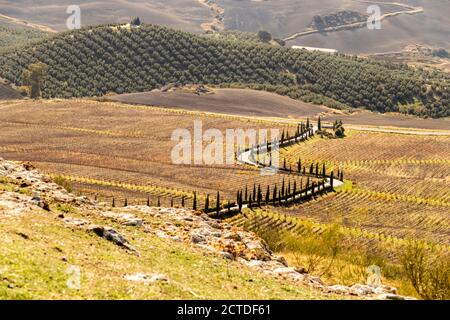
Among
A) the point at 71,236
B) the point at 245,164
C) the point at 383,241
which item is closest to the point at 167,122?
the point at 245,164

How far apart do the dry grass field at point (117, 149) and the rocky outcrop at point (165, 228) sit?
27.8 m

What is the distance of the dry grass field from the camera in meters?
103

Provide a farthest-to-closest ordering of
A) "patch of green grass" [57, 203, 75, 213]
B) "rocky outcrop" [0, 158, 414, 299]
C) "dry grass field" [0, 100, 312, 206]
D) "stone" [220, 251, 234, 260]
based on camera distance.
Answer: "dry grass field" [0, 100, 312, 206], "patch of green grass" [57, 203, 75, 213], "stone" [220, 251, 234, 260], "rocky outcrop" [0, 158, 414, 299]

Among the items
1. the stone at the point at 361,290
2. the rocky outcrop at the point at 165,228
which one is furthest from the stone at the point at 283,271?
the stone at the point at 361,290

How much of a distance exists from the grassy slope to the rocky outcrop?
107 centimetres

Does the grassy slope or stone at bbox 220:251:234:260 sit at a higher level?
the grassy slope

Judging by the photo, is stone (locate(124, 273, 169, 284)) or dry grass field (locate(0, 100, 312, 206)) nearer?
stone (locate(124, 273, 169, 284))

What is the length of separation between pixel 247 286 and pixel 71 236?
1128cm

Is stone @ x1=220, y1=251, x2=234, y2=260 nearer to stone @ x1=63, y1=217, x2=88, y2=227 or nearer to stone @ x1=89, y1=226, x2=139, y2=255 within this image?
stone @ x1=89, y1=226, x2=139, y2=255

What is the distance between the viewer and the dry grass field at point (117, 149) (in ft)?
339

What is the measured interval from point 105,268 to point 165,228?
58.5 ft

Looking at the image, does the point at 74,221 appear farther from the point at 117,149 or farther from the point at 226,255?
the point at 117,149

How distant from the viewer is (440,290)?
141 feet

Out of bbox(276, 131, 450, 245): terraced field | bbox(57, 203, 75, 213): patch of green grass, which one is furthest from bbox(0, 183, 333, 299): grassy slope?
bbox(276, 131, 450, 245): terraced field
